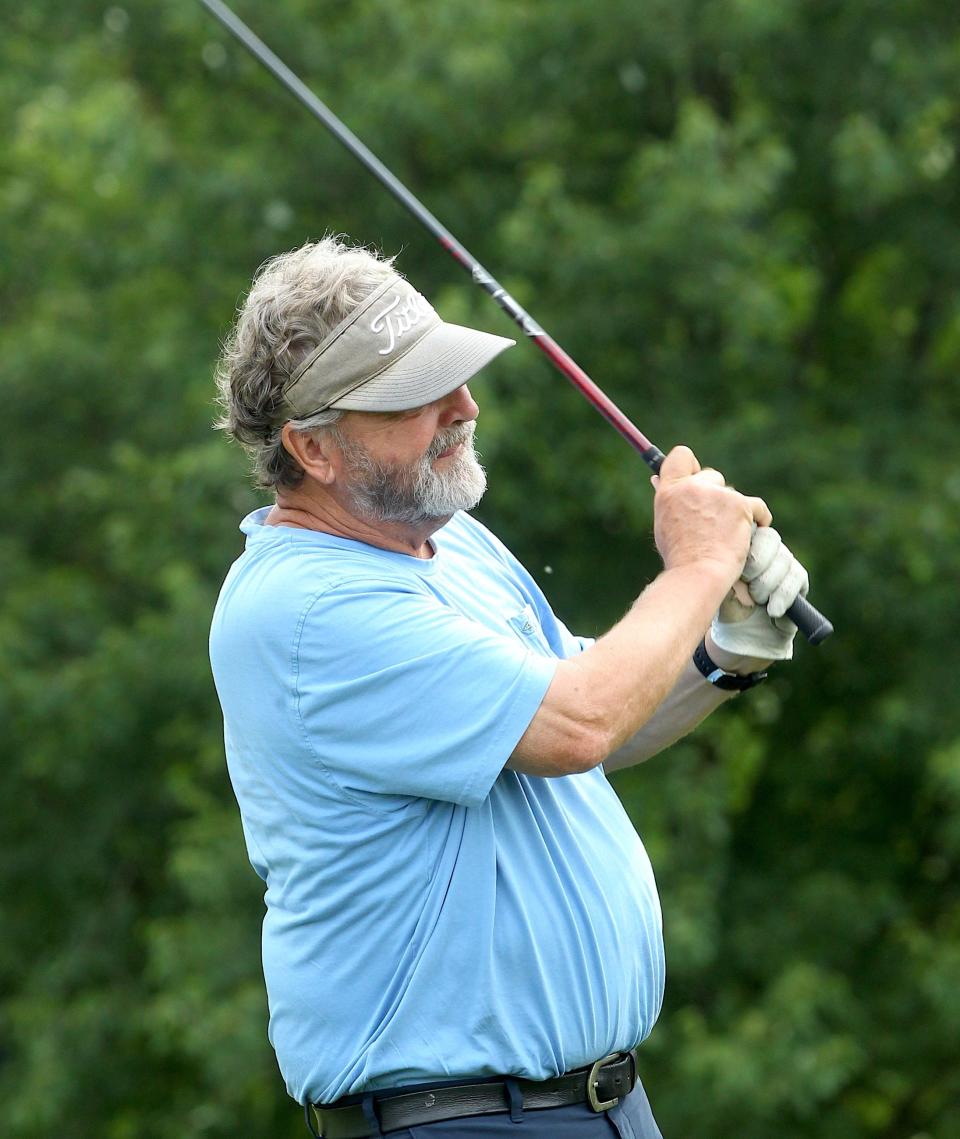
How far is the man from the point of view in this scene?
7.63ft

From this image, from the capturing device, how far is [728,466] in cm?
770

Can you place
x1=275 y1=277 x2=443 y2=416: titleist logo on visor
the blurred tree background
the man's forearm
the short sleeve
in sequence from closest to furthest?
1. the short sleeve
2. x1=275 y1=277 x2=443 y2=416: titleist logo on visor
3. the man's forearm
4. the blurred tree background

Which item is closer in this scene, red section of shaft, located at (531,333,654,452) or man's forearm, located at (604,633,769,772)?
red section of shaft, located at (531,333,654,452)

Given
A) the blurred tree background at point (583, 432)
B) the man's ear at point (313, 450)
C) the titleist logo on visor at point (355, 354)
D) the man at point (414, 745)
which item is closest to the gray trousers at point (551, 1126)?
the man at point (414, 745)

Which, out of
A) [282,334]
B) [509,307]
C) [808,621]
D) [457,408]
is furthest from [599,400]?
[282,334]

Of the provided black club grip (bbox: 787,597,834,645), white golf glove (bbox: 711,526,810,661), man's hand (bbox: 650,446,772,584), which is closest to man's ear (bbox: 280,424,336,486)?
man's hand (bbox: 650,446,772,584)

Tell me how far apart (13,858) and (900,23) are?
21.8 feet

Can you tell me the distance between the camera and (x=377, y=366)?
2.47 meters

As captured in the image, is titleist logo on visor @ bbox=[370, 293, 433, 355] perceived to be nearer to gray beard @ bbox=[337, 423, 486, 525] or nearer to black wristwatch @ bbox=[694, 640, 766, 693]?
gray beard @ bbox=[337, 423, 486, 525]

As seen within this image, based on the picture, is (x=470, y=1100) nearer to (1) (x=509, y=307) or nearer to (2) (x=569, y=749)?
(2) (x=569, y=749)

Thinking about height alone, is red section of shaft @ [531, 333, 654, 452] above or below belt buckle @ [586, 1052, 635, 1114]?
above

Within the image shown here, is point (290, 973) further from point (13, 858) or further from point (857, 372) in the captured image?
point (13, 858)

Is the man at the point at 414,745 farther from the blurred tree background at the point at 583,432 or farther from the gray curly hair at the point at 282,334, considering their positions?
the blurred tree background at the point at 583,432

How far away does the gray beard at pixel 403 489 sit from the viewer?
251 centimetres
